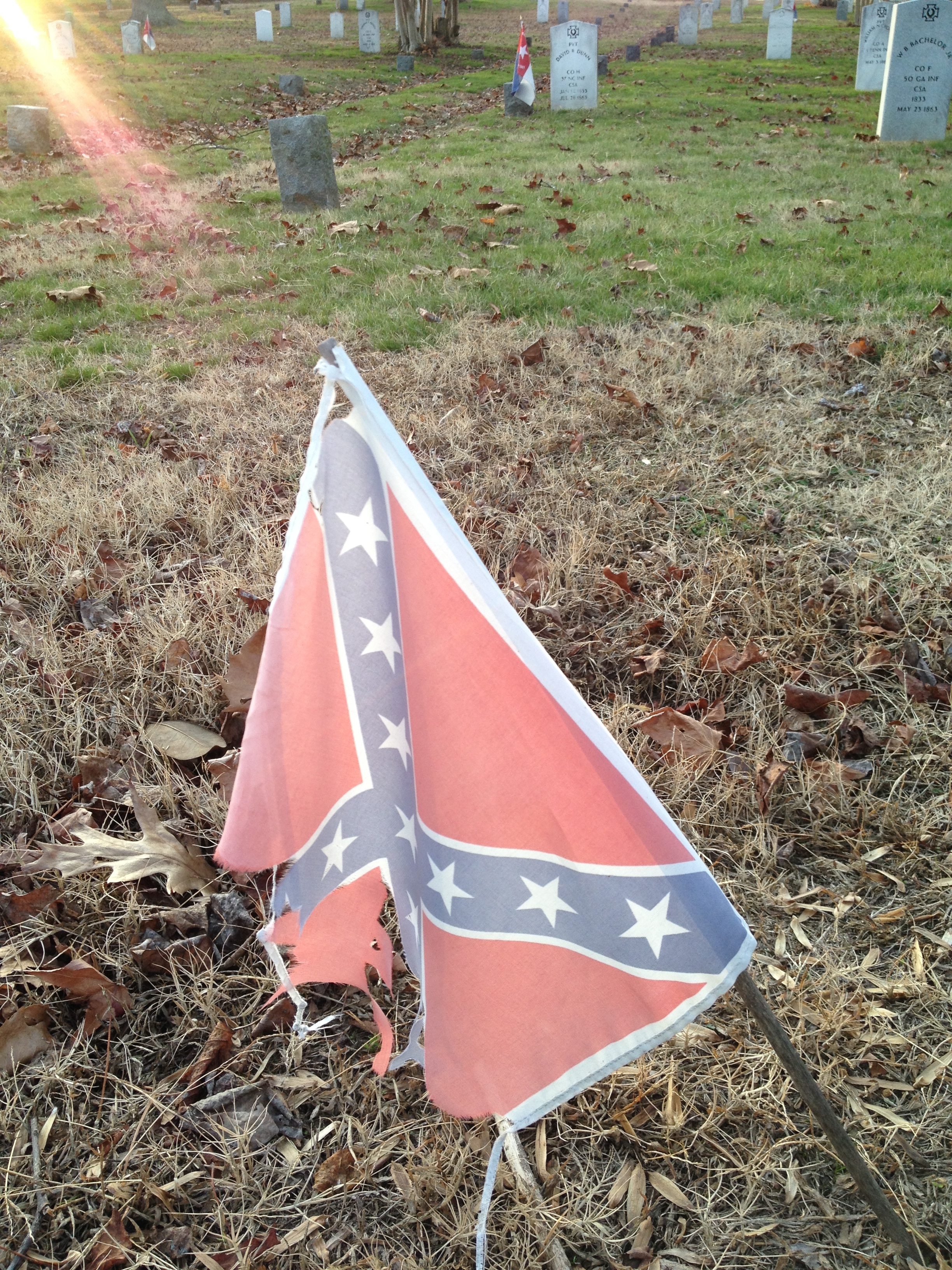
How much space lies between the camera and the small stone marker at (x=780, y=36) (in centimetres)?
1980

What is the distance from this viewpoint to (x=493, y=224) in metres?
7.26

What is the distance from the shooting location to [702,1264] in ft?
4.37

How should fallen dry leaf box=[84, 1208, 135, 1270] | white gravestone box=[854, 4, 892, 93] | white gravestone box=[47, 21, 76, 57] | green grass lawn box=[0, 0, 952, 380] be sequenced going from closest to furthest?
1. fallen dry leaf box=[84, 1208, 135, 1270]
2. green grass lawn box=[0, 0, 952, 380]
3. white gravestone box=[854, 4, 892, 93]
4. white gravestone box=[47, 21, 76, 57]

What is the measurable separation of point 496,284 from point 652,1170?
533cm

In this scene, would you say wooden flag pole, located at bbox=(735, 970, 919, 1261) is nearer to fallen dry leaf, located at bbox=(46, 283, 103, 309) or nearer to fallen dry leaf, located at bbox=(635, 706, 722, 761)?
fallen dry leaf, located at bbox=(635, 706, 722, 761)

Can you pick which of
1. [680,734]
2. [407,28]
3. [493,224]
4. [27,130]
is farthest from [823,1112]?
[407,28]

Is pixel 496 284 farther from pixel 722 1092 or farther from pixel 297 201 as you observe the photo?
pixel 722 1092

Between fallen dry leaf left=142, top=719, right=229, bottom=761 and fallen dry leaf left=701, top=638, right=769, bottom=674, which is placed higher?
fallen dry leaf left=701, top=638, right=769, bottom=674

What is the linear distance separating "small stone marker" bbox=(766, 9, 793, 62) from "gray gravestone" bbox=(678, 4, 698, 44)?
4.35 meters

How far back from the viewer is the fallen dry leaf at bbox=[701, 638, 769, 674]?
247cm

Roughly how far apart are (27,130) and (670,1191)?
47.1 ft

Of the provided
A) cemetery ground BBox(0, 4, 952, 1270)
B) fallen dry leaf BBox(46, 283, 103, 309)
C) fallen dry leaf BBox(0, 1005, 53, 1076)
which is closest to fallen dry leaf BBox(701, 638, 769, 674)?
cemetery ground BBox(0, 4, 952, 1270)

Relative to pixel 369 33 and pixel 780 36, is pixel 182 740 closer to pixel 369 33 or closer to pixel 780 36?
pixel 780 36

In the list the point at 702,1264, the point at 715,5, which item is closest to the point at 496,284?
the point at 702,1264
